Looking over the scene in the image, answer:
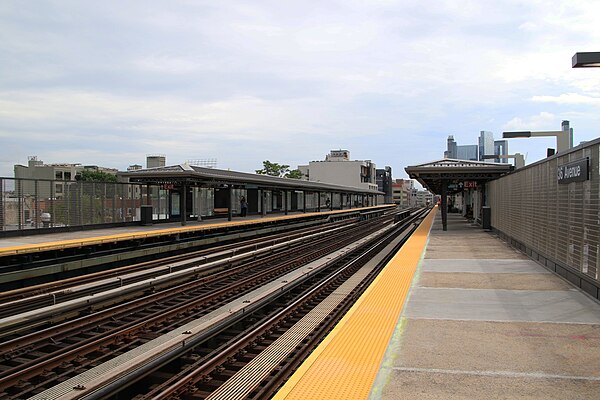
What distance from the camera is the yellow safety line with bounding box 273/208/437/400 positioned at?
4343 millimetres

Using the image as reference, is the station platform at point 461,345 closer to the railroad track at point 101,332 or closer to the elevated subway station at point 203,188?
the railroad track at point 101,332

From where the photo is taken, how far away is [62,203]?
18.0 metres

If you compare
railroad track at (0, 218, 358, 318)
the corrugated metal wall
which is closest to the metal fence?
railroad track at (0, 218, 358, 318)

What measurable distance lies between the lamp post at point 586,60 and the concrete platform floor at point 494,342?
381 centimetres

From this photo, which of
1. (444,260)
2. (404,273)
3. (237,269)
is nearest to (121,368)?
(404,273)

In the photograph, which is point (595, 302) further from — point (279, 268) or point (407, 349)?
point (279, 268)

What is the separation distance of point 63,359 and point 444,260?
10102 millimetres

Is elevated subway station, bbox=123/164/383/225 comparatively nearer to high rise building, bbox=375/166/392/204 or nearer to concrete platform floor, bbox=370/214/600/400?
concrete platform floor, bbox=370/214/600/400

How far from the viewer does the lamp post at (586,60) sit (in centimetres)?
764

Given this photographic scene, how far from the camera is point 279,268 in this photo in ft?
51.0

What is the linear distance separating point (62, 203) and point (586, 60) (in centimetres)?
1703

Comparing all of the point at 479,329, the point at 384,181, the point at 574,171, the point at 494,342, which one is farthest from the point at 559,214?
the point at 384,181

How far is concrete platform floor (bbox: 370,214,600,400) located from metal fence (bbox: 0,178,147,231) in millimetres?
13333

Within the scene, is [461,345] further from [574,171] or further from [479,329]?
[574,171]
